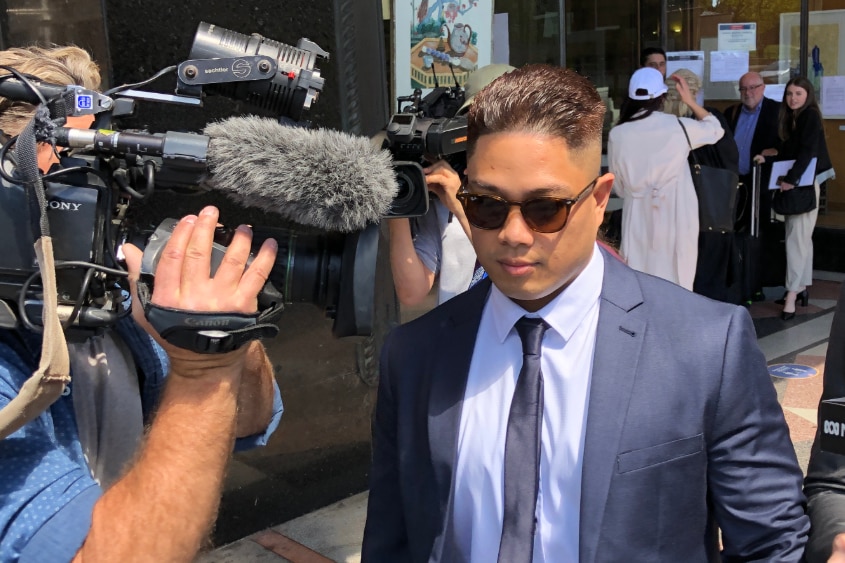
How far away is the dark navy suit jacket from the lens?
1.54m

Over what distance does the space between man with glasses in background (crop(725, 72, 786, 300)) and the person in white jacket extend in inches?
97.1

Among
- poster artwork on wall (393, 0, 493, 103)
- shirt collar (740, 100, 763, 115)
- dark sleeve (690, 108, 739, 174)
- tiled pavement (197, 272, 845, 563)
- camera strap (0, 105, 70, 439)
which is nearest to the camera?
camera strap (0, 105, 70, 439)

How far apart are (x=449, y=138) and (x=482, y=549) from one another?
1209mm

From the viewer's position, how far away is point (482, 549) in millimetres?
1606

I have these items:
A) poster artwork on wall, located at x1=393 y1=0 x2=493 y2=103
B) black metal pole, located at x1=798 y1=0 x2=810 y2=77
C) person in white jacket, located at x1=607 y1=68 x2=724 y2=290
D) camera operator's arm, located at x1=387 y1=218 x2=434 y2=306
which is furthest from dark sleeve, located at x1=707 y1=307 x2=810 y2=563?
black metal pole, located at x1=798 y1=0 x2=810 y2=77

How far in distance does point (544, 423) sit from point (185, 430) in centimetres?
65

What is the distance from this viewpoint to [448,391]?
5.66 ft

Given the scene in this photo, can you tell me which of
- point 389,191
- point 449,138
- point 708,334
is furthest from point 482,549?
point 449,138

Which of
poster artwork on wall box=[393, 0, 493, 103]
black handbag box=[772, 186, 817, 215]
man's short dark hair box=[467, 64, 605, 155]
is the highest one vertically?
poster artwork on wall box=[393, 0, 493, 103]

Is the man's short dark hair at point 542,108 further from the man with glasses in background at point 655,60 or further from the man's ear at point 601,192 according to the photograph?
the man with glasses in background at point 655,60

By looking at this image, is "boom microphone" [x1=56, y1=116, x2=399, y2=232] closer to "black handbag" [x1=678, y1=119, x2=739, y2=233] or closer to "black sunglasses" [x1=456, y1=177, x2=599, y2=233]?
"black sunglasses" [x1=456, y1=177, x2=599, y2=233]

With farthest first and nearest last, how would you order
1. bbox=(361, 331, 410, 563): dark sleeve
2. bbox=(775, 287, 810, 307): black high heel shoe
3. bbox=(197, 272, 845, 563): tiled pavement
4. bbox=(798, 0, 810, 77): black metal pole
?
bbox=(798, 0, 810, 77): black metal pole, bbox=(775, 287, 810, 307): black high heel shoe, bbox=(197, 272, 845, 563): tiled pavement, bbox=(361, 331, 410, 563): dark sleeve

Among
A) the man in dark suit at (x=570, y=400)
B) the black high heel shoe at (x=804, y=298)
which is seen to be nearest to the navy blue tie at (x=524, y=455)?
the man in dark suit at (x=570, y=400)

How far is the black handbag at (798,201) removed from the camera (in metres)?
7.75
